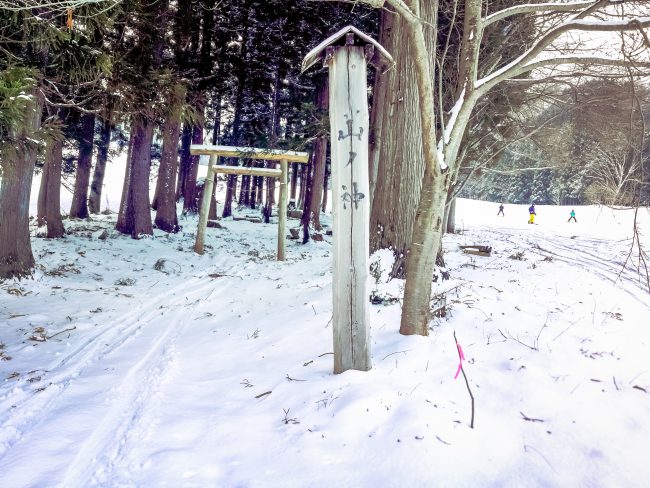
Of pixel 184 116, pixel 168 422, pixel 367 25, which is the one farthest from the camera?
pixel 367 25

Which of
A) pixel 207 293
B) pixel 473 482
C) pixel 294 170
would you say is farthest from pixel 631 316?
pixel 294 170

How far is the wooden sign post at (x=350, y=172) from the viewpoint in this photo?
3.18 m

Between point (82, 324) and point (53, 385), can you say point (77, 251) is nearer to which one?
point (82, 324)

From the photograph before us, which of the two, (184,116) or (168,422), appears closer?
(168,422)

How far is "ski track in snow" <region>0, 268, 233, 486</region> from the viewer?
2.62 meters

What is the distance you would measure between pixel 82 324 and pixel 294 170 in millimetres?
27081

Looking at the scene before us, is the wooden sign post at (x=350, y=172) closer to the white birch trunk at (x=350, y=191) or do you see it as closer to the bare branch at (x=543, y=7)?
the white birch trunk at (x=350, y=191)

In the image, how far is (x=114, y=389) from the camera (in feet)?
11.6

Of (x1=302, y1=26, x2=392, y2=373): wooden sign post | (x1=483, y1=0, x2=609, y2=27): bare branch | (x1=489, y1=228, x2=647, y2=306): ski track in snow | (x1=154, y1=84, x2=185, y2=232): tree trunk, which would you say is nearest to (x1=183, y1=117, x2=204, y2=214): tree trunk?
(x1=154, y1=84, x2=185, y2=232): tree trunk

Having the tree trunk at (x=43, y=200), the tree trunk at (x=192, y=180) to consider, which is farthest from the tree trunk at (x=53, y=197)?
the tree trunk at (x=192, y=180)

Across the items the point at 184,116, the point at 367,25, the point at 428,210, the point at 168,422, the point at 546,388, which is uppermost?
the point at 367,25

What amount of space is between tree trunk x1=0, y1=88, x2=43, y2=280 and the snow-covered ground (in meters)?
0.65

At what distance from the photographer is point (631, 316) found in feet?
18.6

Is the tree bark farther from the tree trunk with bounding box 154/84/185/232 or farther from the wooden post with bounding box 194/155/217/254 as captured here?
the tree trunk with bounding box 154/84/185/232
